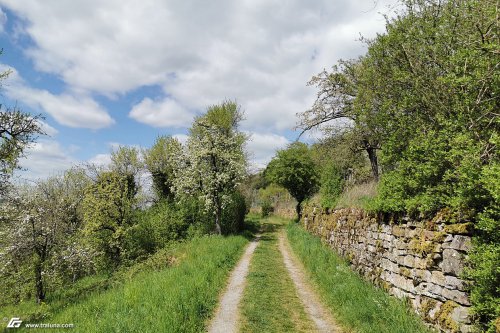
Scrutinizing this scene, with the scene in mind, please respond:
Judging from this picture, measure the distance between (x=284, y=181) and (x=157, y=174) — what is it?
44.9 feet

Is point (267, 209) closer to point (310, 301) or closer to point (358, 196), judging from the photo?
point (358, 196)

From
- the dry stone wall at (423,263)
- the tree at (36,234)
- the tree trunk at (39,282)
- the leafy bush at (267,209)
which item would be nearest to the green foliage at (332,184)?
the dry stone wall at (423,263)

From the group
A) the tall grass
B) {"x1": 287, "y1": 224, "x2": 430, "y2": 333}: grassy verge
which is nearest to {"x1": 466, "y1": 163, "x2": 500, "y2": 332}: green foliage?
{"x1": 287, "y1": 224, "x2": 430, "y2": 333}: grassy verge

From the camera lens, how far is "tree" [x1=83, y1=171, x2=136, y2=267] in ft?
85.8

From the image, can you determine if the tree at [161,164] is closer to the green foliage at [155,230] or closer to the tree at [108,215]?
the green foliage at [155,230]

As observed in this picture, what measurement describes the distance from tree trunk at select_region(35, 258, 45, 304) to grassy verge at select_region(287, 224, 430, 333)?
15.4m

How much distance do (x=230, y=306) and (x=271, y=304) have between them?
129 cm

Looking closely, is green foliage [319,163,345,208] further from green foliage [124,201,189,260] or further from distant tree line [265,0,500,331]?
green foliage [124,201,189,260]

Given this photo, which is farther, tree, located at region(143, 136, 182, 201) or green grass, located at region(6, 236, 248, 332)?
tree, located at region(143, 136, 182, 201)

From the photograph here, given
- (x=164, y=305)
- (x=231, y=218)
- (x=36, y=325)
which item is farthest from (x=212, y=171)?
(x=164, y=305)

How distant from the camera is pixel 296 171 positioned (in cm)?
3591

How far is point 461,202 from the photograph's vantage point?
6.62 m

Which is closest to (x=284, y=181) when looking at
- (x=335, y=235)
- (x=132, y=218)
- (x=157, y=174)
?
(x=157, y=174)

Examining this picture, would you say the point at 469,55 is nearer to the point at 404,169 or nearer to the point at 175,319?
A: the point at 404,169
